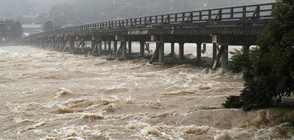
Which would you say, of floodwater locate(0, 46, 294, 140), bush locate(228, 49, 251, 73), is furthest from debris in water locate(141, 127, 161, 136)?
bush locate(228, 49, 251, 73)

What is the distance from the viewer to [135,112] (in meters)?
10.8

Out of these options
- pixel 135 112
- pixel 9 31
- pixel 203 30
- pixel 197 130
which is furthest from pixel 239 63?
pixel 9 31

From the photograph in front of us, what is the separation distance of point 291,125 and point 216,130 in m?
1.82

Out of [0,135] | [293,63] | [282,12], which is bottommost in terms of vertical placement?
[0,135]

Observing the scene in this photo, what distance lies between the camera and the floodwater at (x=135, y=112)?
866 cm

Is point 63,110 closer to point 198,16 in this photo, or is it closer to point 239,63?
point 239,63

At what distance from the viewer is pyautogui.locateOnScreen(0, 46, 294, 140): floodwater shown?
341 inches

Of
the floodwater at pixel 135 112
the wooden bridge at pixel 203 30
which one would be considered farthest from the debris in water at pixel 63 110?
the wooden bridge at pixel 203 30

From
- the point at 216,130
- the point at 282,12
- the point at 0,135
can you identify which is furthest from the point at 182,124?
the point at 0,135

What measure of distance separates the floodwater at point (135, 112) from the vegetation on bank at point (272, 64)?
19.3 inches

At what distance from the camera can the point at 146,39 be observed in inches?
1178

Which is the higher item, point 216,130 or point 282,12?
point 282,12

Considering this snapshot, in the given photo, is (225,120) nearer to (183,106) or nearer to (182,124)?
(182,124)

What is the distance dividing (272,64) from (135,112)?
14.5 ft
